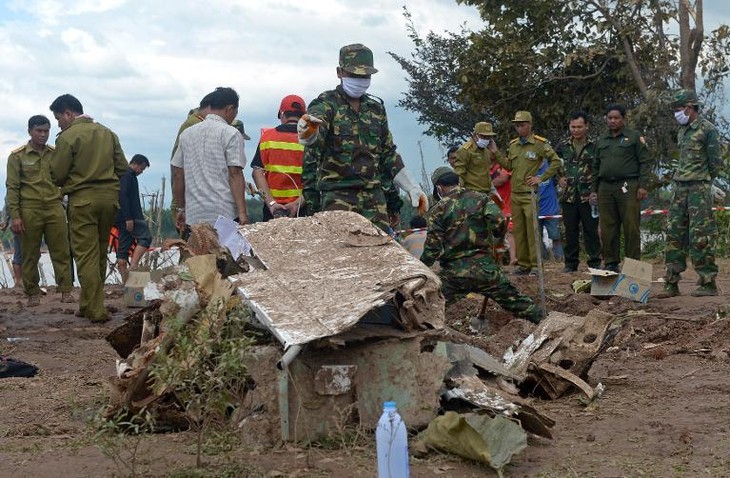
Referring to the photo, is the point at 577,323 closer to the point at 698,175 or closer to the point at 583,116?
the point at 698,175

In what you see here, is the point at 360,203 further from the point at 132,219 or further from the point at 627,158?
the point at 132,219

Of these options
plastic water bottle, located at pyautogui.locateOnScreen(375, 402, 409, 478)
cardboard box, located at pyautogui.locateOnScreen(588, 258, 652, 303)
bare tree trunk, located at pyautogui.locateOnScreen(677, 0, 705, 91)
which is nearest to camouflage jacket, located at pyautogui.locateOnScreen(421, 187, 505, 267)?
cardboard box, located at pyautogui.locateOnScreen(588, 258, 652, 303)

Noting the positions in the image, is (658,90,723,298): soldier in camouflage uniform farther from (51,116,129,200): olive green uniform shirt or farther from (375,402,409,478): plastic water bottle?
(375,402,409,478): plastic water bottle

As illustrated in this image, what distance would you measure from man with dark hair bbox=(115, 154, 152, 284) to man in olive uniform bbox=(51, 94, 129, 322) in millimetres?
2311

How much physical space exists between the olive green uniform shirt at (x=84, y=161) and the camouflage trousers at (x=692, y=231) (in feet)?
17.4

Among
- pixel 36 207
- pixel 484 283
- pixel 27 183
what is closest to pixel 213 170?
pixel 484 283

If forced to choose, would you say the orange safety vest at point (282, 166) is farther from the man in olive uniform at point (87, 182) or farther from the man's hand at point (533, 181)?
the man's hand at point (533, 181)

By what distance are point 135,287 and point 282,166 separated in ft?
8.43

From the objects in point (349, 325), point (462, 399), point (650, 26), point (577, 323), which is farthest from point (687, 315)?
point (650, 26)

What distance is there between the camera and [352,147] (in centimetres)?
724

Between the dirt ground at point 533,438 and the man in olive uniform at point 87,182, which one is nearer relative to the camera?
the dirt ground at point 533,438

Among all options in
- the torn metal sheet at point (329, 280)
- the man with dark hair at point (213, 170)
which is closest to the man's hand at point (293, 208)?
the man with dark hair at point (213, 170)

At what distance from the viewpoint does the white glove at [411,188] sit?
7465 millimetres

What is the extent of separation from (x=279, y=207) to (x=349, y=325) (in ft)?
13.3
